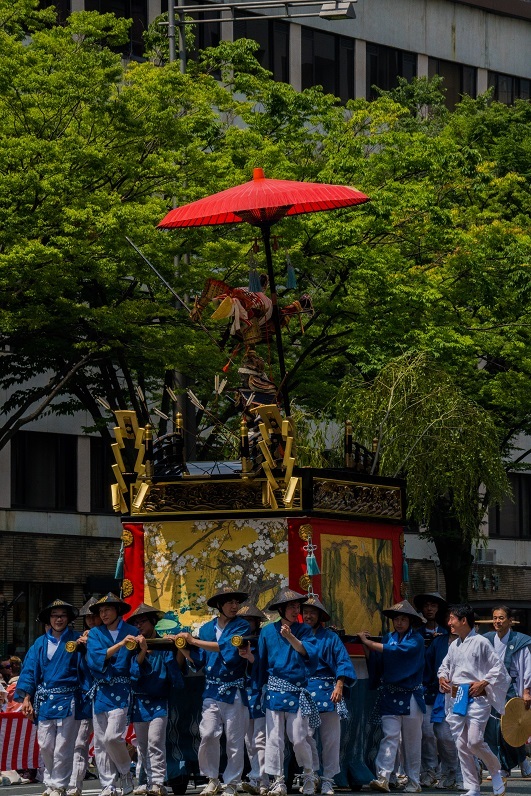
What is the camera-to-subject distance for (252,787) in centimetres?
1694

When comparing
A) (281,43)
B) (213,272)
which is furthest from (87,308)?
(281,43)

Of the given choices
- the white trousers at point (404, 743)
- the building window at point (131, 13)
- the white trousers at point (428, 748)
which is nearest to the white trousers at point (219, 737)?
the white trousers at point (404, 743)

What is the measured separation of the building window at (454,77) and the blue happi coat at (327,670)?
107 ft

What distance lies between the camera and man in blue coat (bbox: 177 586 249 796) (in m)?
16.6

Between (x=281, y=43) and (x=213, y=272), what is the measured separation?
17.6 meters

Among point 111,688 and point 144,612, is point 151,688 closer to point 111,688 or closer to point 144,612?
point 111,688

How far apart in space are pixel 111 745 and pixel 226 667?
122 centimetres

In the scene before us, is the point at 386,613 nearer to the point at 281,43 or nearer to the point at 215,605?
the point at 215,605

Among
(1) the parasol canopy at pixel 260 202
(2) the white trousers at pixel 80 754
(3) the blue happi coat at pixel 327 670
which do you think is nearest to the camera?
(3) the blue happi coat at pixel 327 670

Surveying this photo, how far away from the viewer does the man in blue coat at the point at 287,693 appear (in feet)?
53.4

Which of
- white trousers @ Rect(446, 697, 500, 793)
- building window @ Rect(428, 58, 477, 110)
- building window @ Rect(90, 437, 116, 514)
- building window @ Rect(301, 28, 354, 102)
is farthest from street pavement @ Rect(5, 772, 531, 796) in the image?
building window @ Rect(428, 58, 477, 110)

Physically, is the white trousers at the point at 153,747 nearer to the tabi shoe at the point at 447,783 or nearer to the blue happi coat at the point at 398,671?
the blue happi coat at the point at 398,671

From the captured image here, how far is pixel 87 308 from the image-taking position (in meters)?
25.4

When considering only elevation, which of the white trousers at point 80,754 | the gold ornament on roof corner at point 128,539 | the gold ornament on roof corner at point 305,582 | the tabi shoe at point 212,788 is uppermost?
the gold ornament on roof corner at point 128,539
